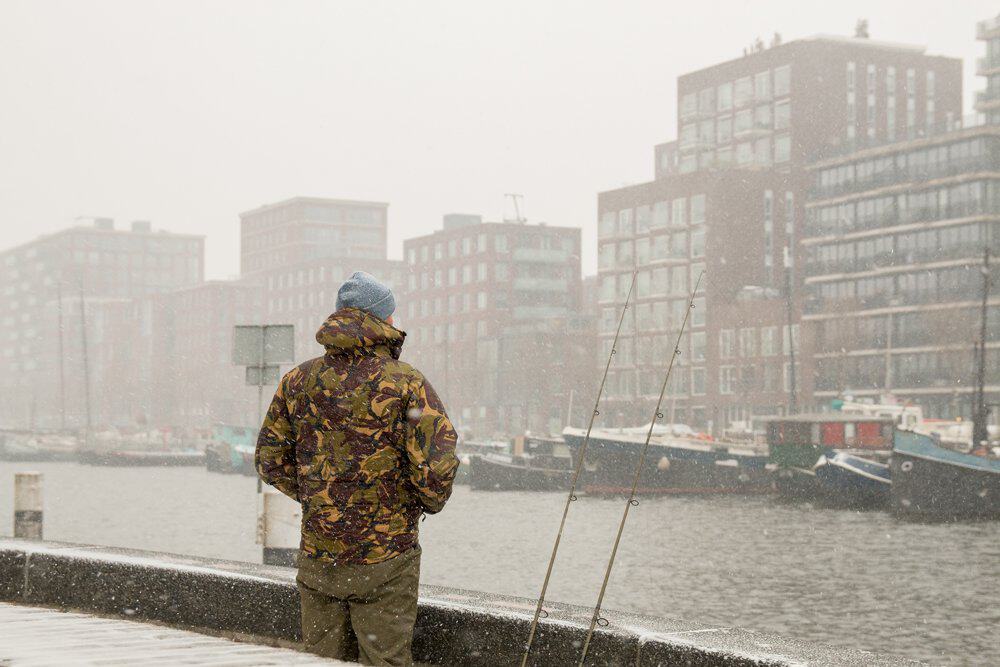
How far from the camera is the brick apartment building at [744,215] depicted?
10025 centimetres

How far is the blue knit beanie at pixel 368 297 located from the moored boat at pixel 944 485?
47.1 meters

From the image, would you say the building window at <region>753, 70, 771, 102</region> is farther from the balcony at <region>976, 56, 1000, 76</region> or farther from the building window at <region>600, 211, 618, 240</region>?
the balcony at <region>976, 56, 1000, 76</region>

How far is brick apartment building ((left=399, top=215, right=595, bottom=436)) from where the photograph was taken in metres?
118

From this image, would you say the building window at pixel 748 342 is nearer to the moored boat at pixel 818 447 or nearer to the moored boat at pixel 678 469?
the moored boat at pixel 678 469

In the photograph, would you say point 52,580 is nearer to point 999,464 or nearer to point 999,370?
point 999,464

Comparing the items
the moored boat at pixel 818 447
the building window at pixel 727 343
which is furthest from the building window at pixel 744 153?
the moored boat at pixel 818 447

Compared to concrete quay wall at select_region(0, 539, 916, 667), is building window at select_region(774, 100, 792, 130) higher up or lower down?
higher up

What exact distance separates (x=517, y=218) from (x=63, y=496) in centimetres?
8233

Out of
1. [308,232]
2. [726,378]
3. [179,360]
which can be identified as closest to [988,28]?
[726,378]

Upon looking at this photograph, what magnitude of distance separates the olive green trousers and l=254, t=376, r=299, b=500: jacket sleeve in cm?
26

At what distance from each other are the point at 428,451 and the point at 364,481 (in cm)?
21

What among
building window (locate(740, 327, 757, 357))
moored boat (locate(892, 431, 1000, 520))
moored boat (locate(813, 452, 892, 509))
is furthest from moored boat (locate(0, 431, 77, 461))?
moored boat (locate(892, 431, 1000, 520))

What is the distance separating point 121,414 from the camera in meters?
174

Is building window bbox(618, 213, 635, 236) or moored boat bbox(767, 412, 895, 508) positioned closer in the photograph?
moored boat bbox(767, 412, 895, 508)
